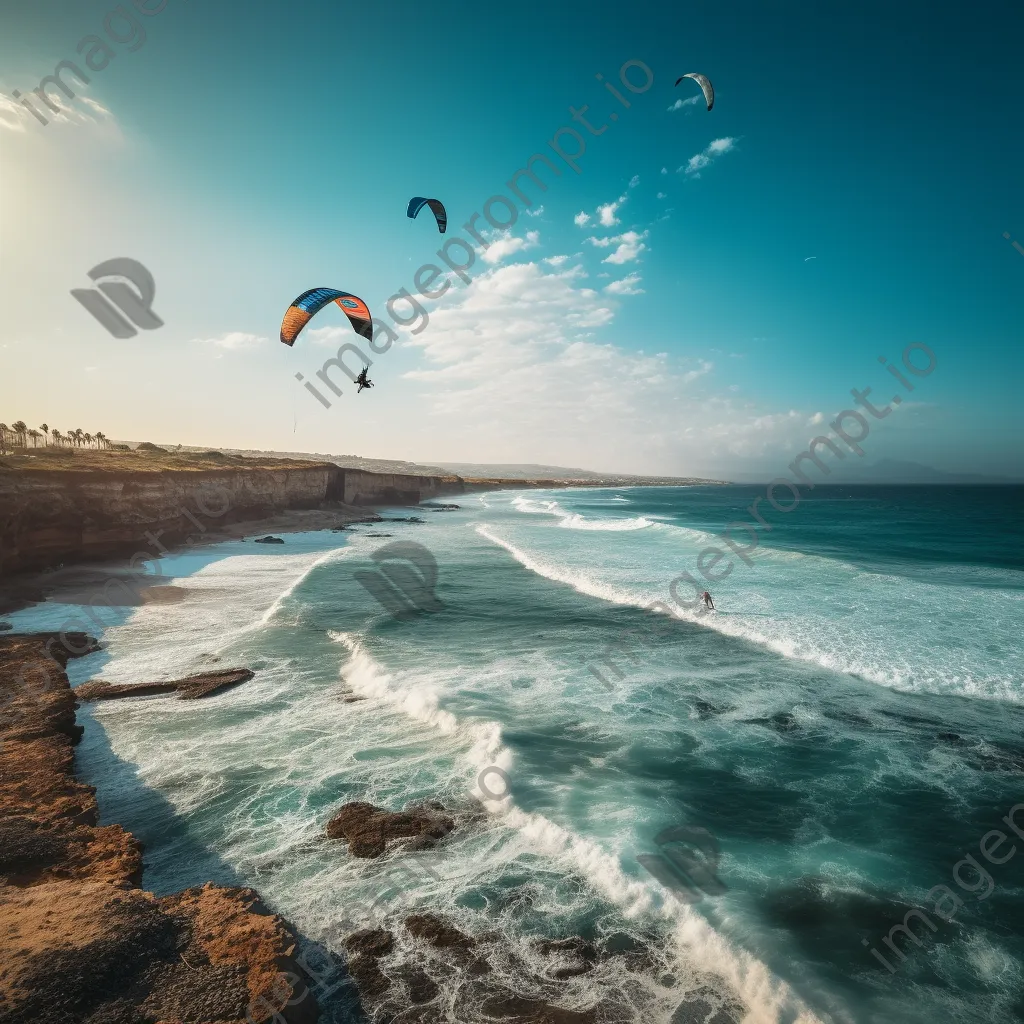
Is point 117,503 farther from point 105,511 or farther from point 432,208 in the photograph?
point 432,208

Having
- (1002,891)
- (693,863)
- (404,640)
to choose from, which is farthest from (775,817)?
(404,640)

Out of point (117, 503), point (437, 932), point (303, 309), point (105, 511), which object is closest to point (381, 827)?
point (437, 932)

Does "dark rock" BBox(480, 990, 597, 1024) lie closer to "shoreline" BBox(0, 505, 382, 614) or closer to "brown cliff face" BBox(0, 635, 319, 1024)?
"brown cliff face" BBox(0, 635, 319, 1024)

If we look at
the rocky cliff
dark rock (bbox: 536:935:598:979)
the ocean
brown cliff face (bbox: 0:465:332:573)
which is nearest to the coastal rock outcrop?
the ocean

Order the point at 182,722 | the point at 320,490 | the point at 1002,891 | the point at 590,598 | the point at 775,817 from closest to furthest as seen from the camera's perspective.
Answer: the point at 1002,891
the point at 775,817
the point at 182,722
the point at 590,598
the point at 320,490

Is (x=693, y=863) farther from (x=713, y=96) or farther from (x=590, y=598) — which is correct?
(x=713, y=96)
